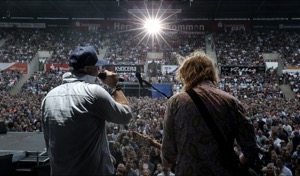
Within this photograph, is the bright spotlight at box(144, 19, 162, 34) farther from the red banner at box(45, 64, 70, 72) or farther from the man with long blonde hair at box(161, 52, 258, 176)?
the man with long blonde hair at box(161, 52, 258, 176)

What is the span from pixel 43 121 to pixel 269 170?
394 centimetres

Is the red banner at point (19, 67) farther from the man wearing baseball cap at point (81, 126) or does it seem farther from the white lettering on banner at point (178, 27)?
the man wearing baseball cap at point (81, 126)

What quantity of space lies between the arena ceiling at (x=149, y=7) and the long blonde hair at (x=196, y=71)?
25.5 meters

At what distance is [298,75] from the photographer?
24.5 m

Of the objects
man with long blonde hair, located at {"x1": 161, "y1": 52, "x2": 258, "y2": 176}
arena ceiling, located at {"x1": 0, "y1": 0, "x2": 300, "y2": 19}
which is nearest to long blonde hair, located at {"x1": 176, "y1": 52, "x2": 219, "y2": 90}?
man with long blonde hair, located at {"x1": 161, "y1": 52, "x2": 258, "y2": 176}

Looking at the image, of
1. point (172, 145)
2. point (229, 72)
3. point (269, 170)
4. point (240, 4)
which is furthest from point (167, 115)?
point (240, 4)

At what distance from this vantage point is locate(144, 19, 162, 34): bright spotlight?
31594 mm

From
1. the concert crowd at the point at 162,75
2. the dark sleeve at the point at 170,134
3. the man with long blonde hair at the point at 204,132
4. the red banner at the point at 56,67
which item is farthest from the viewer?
the red banner at the point at 56,67

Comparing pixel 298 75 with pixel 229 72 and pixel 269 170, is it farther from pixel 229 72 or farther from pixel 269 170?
pixel 269 170

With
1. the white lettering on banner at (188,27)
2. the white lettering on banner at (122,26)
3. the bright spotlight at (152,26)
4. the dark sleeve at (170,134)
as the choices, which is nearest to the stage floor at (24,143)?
the dark sleeve at (170,134)

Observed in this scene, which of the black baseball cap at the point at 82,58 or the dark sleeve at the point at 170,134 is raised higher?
the black baseball cap at the point at 82,58

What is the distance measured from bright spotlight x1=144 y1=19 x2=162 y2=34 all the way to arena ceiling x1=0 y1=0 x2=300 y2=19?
210cm

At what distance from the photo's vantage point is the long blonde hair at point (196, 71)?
204 centimetres

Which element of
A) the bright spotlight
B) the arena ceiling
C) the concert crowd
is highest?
the arena ceiling
